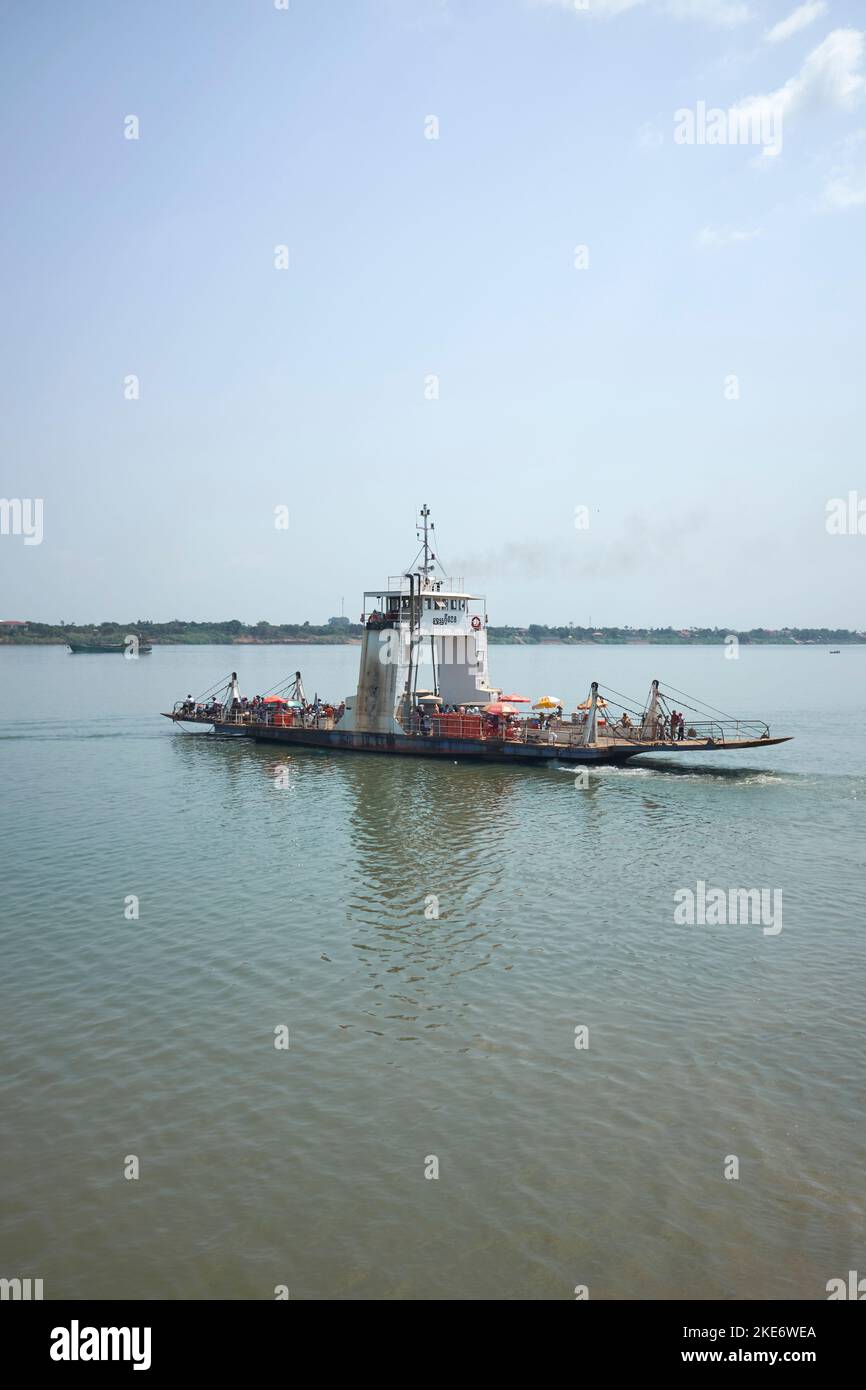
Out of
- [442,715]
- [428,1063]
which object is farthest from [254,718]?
[428,1063]

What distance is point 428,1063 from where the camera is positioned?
640 inches

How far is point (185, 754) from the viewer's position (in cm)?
5759

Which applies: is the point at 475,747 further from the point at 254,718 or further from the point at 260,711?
the point at 254,718

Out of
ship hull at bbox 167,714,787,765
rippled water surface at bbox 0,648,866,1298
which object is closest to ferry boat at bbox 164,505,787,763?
ship hull at bbox 167,714,787,765

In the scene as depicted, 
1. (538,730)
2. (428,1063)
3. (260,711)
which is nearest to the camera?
(428,1063)

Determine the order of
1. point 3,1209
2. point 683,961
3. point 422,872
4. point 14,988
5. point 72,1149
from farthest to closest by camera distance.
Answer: point 422,872, point 683,961, point 14,988, point 72,1149, point 3,1209

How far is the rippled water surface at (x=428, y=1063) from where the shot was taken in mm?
11531

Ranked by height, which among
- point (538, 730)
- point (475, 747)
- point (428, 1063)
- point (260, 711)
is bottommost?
point (428, 1063)

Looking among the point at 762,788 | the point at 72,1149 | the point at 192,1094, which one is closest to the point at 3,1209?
the point at 72,1149

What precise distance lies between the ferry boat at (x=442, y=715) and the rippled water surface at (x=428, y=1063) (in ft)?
47.0

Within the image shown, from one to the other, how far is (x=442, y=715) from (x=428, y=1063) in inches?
1490

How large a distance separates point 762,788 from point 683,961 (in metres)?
25.3

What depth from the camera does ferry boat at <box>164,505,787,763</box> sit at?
49.8 meters
